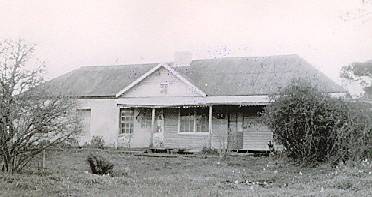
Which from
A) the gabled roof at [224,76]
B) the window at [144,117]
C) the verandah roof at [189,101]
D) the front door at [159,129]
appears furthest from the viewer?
the window at [144,117]

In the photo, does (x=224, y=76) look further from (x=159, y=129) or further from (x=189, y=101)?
(x=159, y=129)

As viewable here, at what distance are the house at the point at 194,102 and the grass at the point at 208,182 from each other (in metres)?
8.30

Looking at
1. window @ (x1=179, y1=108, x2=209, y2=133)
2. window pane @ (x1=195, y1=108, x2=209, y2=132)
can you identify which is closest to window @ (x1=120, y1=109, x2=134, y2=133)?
window @ (x1=179, y1=108, x2=209, y2=133)

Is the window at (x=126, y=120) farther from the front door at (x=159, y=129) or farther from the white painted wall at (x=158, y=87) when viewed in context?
the front door at (x=159, y=129)

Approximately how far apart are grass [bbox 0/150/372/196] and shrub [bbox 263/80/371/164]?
2.78 ft

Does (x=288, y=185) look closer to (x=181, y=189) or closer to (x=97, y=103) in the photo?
(x=181, y=189)

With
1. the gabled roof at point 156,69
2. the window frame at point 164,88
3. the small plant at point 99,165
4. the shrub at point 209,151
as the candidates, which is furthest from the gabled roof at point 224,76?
the small plant at point 99,165

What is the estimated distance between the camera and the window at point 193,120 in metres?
30.0

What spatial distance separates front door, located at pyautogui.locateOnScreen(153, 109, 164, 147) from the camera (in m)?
30.7

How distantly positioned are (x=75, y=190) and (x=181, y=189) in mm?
2448

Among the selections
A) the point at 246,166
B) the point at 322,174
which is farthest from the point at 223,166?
the point at 322,174

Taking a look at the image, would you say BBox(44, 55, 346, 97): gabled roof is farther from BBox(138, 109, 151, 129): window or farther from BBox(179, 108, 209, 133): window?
BBox(138, 109, 151, 129): window

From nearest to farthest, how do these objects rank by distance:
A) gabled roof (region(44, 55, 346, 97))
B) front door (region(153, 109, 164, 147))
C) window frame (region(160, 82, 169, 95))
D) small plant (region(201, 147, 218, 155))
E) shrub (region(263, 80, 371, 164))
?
shrub (region(263, 80, 371, 164)) → small plant (region(201, 147, 218, 155)) → gabled roof (region(44, 55, 346, 97)) → window frame (region(160, 82, 169, 95)) → front door (region(153, 109, 164, 147))

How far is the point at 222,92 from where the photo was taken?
29.5 meters
